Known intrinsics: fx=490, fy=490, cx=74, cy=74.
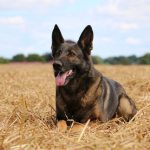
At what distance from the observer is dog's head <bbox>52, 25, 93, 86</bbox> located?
25.6ft

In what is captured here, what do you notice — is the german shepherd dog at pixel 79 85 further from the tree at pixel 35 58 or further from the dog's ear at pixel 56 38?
the tree at pixel 35 58

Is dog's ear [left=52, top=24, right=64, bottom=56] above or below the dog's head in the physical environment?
above

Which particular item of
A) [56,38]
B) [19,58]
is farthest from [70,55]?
[19,58]

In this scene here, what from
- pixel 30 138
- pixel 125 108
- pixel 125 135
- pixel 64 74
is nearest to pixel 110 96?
pixel 125 108

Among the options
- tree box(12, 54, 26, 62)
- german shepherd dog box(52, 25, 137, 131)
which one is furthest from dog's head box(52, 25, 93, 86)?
tree box(12, 54, 26, 62)

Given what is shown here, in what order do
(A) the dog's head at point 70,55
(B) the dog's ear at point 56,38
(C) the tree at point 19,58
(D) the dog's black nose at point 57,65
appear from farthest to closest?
1. (C) the tree at point 19,58
2. (B) the dog's ear at point 56,38
3. (A) the dog's head at point 70,55
4. (D) the dog's black nose at point 57,65

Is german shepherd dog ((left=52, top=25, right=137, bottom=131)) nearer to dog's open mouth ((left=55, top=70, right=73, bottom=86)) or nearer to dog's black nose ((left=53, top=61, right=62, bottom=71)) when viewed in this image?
dog's open mouth ((left=55, top=70, right=73, bottom=86))

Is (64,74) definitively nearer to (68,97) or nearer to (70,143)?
(68,97)

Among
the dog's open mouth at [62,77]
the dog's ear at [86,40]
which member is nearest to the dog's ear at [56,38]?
the dog's ear at [86,40]

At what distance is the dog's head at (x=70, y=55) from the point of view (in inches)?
308

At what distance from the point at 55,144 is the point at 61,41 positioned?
2820mm

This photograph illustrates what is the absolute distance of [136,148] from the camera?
5.58 meters

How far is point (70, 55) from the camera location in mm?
7973

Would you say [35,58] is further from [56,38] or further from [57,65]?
[57,65]
